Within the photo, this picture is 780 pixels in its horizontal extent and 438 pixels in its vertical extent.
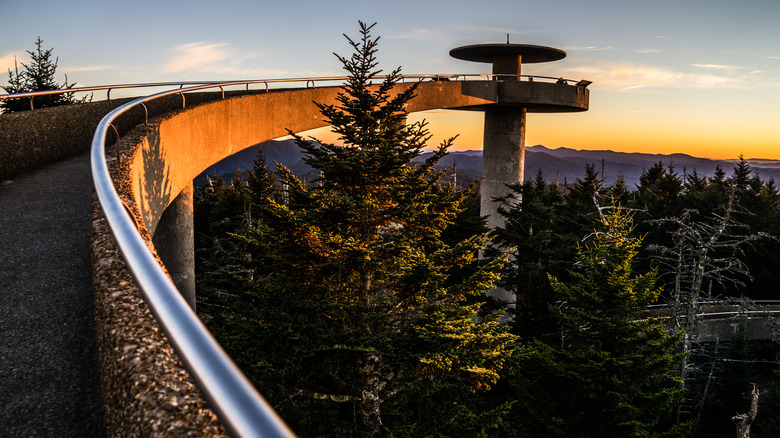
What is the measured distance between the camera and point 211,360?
1.57 meters

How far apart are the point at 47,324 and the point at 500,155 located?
1047 inches

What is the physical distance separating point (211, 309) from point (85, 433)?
780 inches

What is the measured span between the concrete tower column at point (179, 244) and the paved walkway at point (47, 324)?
685cm

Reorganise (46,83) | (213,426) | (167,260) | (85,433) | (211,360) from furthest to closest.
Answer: (46,83) → (167,260) → (85,433) → (213,426) → (211,360)

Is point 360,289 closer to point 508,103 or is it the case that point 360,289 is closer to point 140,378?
point 140,378

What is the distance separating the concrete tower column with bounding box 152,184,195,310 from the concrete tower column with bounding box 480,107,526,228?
17.5 m

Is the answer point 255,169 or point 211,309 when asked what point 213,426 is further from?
point 255,169

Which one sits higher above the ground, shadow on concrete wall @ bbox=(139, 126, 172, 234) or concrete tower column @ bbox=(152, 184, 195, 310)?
shadow on concrete wall @ bbox=(139, 126, 172, 234)

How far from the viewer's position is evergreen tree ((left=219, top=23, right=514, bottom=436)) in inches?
431

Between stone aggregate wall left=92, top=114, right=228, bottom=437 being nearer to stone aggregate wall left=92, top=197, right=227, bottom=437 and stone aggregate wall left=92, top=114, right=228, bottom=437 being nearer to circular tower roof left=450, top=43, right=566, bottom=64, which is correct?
stone aggregate wall left=92, top=197, right=227, bottom=437

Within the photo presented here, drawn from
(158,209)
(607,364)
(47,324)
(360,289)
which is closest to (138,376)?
(47,324)

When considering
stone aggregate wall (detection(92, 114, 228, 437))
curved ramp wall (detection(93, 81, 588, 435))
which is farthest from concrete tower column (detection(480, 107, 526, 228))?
stone aggregate wall (detection(92, 114, 228, 437))

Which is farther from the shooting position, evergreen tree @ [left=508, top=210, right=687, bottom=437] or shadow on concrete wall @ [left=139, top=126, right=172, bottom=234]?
evergreen tree @ [left=508, top=210, right=687, bottom=437]

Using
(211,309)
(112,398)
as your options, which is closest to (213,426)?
(112,398)
